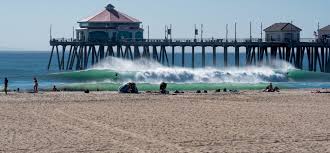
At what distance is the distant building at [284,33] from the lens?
6738 cm

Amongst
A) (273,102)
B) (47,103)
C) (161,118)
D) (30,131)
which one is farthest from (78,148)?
(273,102)

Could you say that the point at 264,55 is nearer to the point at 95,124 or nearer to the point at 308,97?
the point at 308,97

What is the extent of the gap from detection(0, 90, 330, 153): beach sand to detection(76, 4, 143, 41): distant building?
128 feet

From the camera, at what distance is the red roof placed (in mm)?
76312

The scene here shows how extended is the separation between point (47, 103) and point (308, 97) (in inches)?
484

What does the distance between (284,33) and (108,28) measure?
1729 centimetres

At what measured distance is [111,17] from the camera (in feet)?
252

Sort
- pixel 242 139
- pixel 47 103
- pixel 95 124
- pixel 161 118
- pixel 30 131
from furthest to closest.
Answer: pixel 47 103 < pixel 161 118 < pixel 95 124 < pixel 30 131 < pixel 242 139

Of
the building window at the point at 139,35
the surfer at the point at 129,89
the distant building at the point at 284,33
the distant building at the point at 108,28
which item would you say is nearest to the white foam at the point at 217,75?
the distant building at the point at 284,33

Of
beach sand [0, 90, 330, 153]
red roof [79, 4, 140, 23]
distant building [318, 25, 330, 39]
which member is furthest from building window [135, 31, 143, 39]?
beach sand [0, 90, 330, 153]

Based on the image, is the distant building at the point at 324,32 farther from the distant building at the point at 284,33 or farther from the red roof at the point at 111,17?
the red roof at the point at 111,17

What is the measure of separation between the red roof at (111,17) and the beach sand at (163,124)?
39.7m

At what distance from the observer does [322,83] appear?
59406mm

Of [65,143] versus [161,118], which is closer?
[65,143]
